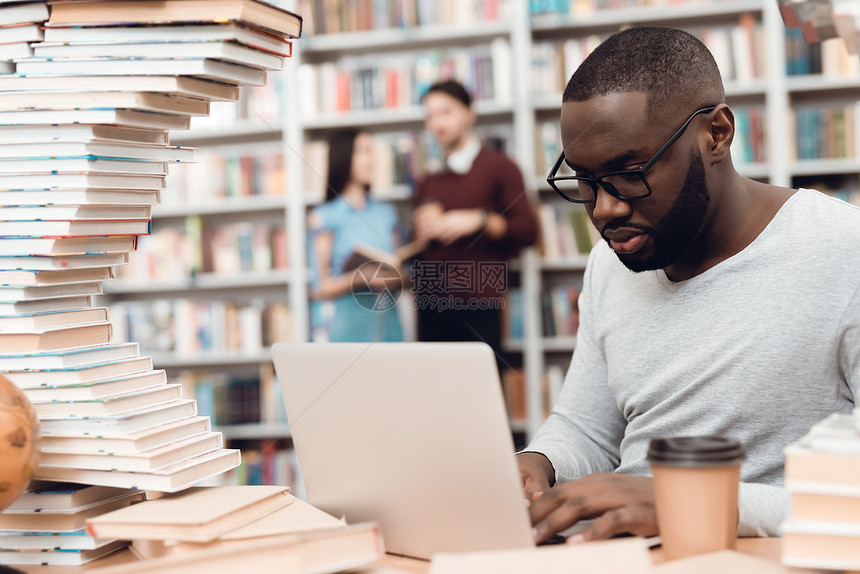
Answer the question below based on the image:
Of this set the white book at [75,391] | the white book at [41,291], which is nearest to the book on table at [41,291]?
the white book at [41,291]

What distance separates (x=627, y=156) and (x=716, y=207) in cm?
18

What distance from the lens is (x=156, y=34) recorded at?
94 centimetres

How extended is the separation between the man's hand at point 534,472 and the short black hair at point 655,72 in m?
0.47

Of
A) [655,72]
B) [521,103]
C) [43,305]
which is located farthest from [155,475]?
[521,103]

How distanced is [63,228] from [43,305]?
10cm

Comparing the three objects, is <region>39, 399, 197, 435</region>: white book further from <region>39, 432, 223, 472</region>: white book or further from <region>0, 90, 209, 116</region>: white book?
<region>0, 90, 209, 116</region>: white book

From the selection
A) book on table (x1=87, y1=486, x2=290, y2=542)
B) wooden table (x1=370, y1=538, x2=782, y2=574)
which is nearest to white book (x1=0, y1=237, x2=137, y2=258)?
book on table (x1=87, y1=486, x2=290, y2=542)

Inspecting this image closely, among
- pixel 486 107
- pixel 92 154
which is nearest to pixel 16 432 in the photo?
pixel 92 154

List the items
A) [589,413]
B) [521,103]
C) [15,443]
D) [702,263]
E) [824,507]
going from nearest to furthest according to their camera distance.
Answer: [824,507], [15,443], [702,263], [589,413], [521,103]

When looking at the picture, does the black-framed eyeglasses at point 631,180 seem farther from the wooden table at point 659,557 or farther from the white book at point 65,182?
the white book at point 65,182

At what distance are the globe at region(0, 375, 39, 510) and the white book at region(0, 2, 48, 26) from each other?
44 centimetres

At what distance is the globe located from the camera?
30.0 inches

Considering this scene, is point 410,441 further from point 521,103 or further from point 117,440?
point 521,103

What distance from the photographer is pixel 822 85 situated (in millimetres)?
2857
